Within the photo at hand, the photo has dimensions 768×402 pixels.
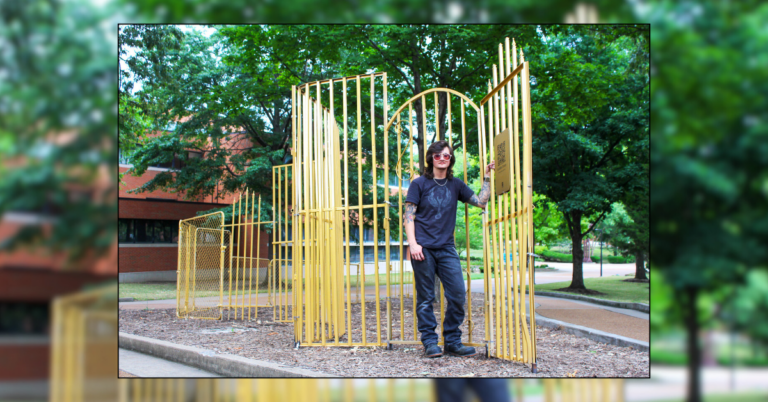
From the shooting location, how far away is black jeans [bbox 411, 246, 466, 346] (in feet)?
14.8

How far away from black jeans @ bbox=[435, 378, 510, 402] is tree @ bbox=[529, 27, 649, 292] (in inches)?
366

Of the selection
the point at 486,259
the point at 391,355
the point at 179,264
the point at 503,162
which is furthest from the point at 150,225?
the point at 503,162

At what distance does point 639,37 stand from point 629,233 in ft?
38.6

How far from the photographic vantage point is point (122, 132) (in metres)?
9.96

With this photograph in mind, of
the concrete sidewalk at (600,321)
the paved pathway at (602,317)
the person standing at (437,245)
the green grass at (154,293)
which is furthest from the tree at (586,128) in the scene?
the green grass at (154,293)

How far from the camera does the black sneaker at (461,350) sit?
4520 mm

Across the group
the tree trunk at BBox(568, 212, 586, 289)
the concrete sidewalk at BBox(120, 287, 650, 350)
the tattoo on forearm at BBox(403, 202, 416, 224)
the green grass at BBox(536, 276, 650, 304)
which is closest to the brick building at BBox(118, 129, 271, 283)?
the concrete sidewalk at BBox(120, 287, 650, 350)

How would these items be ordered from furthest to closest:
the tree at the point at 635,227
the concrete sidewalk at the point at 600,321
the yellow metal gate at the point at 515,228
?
1. the tree at the point at 635,227
2. the concrete sidewalk at the point at 600,321
3. the yellow metal gate at the point at 515,228

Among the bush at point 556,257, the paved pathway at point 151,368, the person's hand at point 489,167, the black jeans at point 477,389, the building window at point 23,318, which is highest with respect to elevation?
the person's hand at point 489,167

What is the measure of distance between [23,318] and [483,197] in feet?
11.5

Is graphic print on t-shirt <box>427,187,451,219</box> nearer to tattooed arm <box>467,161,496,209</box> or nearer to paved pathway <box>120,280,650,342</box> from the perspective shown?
tattooed arm <box>467,161,496,209</box>

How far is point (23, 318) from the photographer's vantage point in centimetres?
270

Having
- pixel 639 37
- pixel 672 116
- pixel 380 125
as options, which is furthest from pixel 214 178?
pixel 672 116

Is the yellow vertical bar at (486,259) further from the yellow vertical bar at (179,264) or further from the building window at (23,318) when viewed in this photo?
the yellow vertical bar at (179,264)
